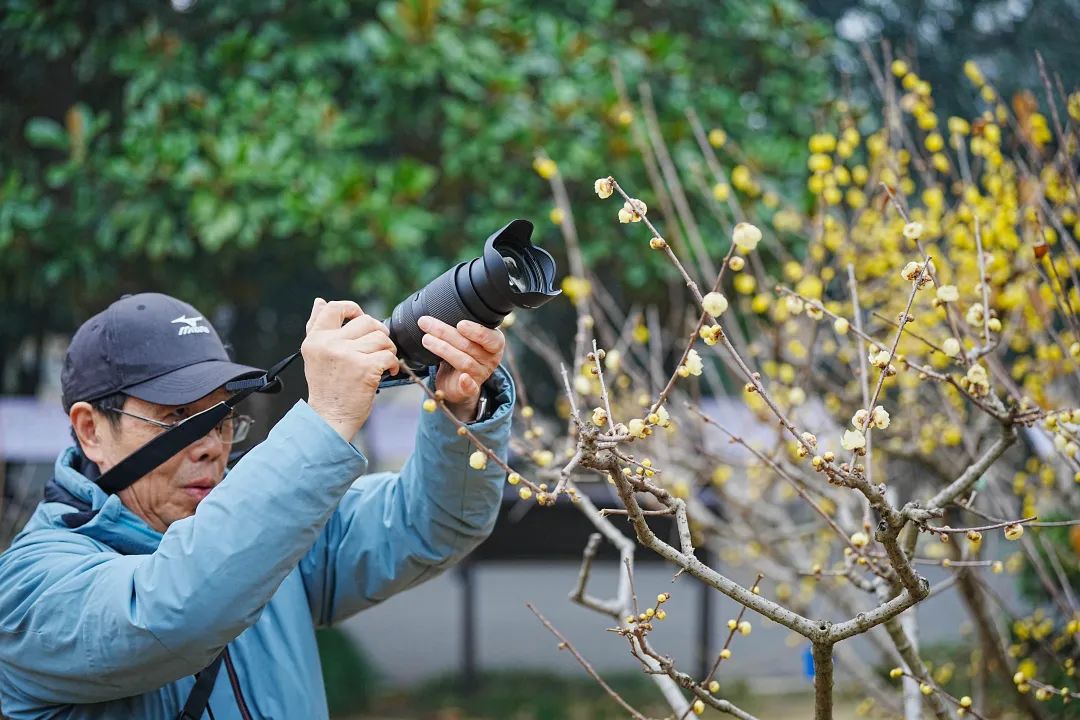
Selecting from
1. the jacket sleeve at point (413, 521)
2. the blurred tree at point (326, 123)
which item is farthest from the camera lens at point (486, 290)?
the blurred tree at point (326, 123)

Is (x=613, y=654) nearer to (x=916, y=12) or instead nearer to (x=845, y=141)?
(x=916, y=12)

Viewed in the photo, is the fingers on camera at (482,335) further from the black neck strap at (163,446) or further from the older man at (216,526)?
the black neck strap at (163,446)

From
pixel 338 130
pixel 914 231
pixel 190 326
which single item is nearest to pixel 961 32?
pixel 338 130

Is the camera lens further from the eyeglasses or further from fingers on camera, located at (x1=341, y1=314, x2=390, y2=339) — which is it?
the eyeglasses

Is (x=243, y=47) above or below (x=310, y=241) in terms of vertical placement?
above

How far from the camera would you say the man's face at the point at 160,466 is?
5.91 ft

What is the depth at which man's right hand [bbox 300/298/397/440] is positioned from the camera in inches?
58.1

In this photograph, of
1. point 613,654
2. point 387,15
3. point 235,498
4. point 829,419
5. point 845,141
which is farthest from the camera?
point 613,654

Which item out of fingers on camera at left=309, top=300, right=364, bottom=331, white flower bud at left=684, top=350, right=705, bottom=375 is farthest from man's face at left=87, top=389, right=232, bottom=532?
white flower bud at left=684, top=350, right=705, bottom=375

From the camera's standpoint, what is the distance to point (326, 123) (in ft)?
16.2

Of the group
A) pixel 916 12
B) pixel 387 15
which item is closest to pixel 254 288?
pixel 387 15

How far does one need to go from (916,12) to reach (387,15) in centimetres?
454

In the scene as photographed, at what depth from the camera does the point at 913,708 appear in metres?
2.15

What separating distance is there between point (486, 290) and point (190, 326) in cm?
66
